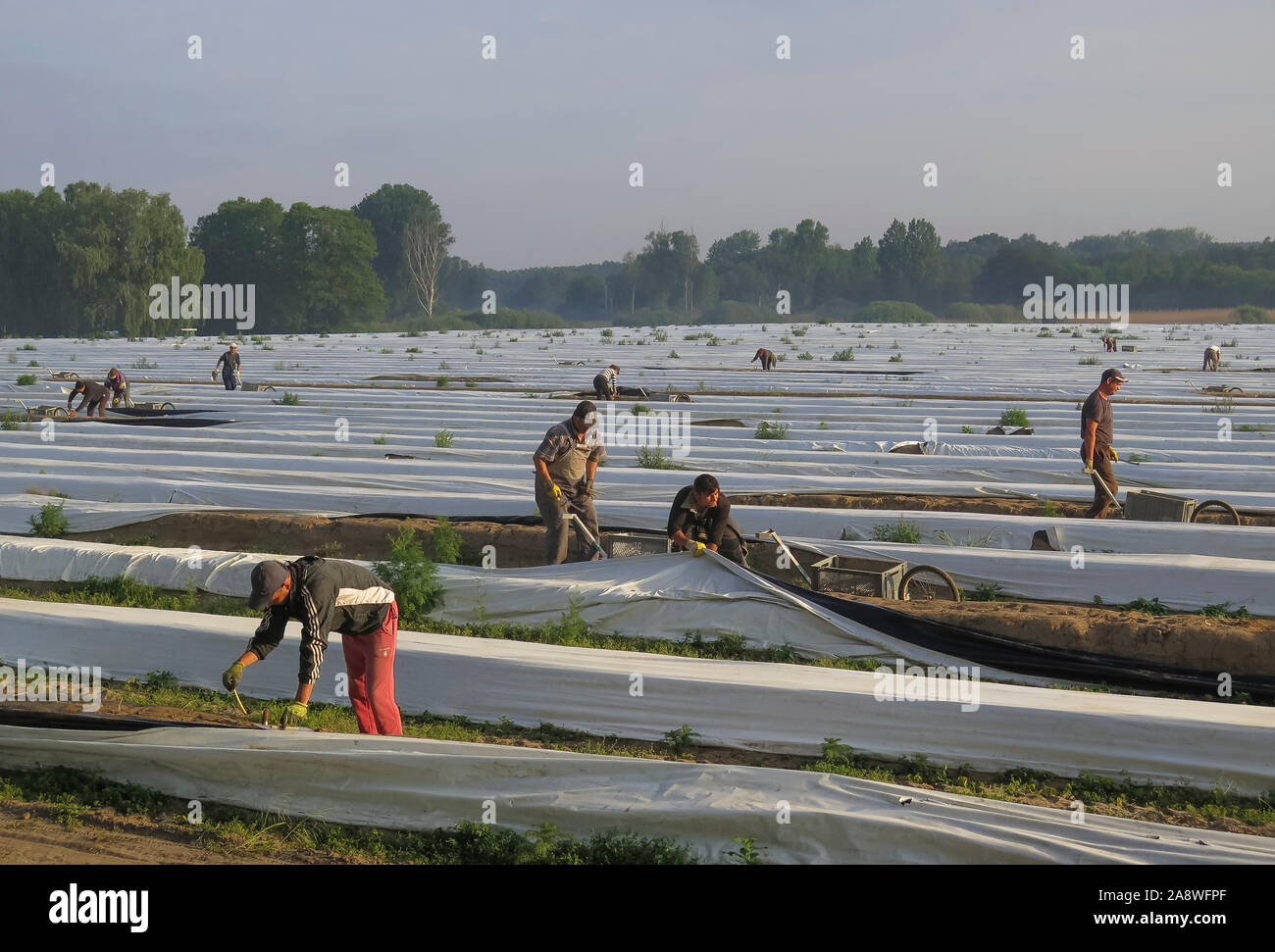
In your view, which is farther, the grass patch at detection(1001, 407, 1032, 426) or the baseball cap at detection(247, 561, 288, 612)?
the grass patch at detection(1001, 407, 1032, 426)

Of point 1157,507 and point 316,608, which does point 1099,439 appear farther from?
point 316,608

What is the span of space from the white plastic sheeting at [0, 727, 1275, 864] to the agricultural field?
2 centimetres

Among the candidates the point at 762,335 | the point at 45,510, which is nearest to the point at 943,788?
the point at 45,510

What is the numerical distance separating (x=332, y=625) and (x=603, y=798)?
1.76 meters

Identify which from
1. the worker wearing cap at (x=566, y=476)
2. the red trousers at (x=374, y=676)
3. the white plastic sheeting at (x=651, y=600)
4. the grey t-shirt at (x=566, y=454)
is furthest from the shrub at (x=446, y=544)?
the red trousers at (x=374, y=676)

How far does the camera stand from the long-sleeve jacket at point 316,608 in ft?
18.4

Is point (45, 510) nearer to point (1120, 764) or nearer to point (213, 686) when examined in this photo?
point (213, 686)

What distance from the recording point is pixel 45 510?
11703mm

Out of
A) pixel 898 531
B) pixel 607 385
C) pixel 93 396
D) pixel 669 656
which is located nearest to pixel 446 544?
pixel 669 656

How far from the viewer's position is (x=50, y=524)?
38.5ft

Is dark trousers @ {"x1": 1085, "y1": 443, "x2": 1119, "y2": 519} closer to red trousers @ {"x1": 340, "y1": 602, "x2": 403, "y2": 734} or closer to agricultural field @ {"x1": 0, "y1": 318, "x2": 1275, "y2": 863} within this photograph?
agricultural field @ {"x1": 0, "y1": 318, "x2": 1275, "y2": 863}

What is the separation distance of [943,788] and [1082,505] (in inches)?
286

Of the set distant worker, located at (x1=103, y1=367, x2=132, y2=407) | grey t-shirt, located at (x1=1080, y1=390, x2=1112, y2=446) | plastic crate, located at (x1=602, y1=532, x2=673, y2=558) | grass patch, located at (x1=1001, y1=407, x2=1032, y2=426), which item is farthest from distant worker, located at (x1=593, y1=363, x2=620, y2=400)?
grey t-shirt, located at (x1=1080, y1=390, x2=1112, y2=446)

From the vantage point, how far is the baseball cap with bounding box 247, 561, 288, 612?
5.40 m
